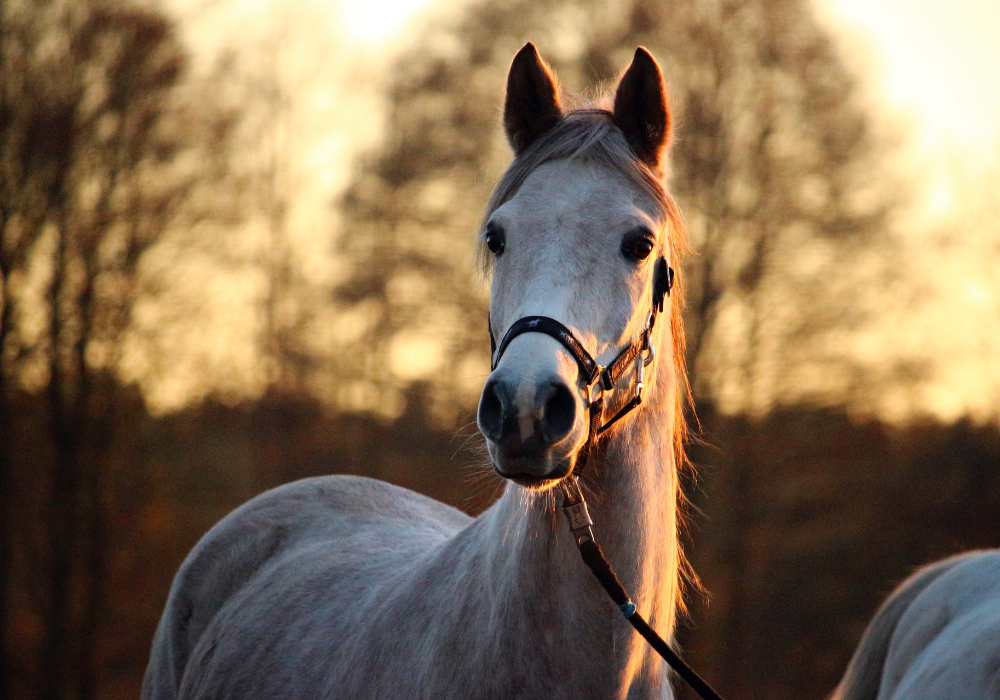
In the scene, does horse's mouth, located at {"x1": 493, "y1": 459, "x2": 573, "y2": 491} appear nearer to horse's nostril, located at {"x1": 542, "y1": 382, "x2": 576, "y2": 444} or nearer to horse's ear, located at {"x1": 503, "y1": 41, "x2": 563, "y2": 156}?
horse's nostril, located at {"x1": 542, "y1": 382, "x2": 576, "y2": 444}

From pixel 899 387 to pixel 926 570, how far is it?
19.4 ft

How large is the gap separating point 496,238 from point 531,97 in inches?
22.7

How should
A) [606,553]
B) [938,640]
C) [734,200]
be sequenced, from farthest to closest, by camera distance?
[734,200] → [938,640] → [606,553]

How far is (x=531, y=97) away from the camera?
2838 mm

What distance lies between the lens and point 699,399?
9602 mm

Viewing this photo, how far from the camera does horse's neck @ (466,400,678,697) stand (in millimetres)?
2436

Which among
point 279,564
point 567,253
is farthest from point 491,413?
point 279,564

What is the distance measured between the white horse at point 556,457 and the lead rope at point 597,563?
0.04 meters

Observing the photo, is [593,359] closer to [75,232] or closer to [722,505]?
[722,505]

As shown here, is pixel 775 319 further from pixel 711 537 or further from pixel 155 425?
pixel 155 425

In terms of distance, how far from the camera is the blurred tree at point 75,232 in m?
10.9

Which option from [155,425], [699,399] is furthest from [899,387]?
[155,425]

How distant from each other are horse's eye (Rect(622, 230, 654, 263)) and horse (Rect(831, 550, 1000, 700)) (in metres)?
2.23

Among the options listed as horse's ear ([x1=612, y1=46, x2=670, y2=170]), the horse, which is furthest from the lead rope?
the horse
